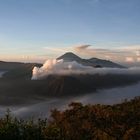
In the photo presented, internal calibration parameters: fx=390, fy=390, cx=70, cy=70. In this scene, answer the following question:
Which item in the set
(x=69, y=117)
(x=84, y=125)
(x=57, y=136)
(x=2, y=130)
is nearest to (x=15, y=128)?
(x=2, y=130)

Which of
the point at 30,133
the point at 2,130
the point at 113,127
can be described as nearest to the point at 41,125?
the point at 30,133

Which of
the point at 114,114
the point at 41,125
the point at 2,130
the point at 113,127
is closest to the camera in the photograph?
the point at 2,130

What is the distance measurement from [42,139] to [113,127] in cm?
4787

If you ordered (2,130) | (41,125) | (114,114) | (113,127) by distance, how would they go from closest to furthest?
(2,130), (41,125), (113,127), (114,114)

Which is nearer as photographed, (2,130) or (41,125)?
(2,130)

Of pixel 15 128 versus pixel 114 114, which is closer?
pixel 15 128

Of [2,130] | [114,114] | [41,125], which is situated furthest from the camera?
[114,114]

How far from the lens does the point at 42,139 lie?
151 ft

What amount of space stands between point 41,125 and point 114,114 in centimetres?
5557

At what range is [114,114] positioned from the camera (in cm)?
10175

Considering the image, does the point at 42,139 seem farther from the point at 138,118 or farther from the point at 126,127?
the point at 138,118

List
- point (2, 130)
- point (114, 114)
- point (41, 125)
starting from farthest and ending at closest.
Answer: point (114, 114) → point (41, 125) → point (2, 130)

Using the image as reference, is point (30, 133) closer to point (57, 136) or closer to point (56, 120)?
point (57, 136)

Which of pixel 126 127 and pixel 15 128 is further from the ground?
pixel 15 128
